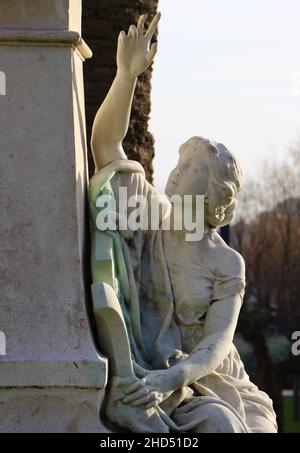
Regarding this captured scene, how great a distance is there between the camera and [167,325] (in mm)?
10359

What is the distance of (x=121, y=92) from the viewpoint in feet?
34.3

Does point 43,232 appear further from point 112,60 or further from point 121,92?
point 112,60

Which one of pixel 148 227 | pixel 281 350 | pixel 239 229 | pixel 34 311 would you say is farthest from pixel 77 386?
pixel 239 229

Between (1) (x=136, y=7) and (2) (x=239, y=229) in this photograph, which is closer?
(1) (x=136, y=7)

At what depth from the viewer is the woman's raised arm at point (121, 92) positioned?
10359 millimetres

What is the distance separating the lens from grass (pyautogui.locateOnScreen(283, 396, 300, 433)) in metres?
35.4

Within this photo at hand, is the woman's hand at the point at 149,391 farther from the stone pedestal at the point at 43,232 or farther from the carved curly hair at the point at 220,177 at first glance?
the carved curly hair at the point at 220,177

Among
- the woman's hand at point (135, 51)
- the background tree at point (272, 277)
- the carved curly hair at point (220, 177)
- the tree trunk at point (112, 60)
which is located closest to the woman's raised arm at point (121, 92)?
the woman's hand at point (135, 51)

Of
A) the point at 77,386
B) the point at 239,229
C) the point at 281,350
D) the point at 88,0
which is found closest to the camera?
the point at 77,386

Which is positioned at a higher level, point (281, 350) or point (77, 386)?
point (77, 386)

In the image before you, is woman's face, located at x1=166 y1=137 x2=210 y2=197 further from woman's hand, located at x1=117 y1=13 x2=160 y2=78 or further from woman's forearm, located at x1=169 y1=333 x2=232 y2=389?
woman's forearm, located at x1=169 y1=333 x2=232 y2=389

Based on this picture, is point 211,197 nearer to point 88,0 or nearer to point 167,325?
point 167,325

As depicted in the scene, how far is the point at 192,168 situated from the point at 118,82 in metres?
0.60

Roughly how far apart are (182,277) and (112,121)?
0.91 m
